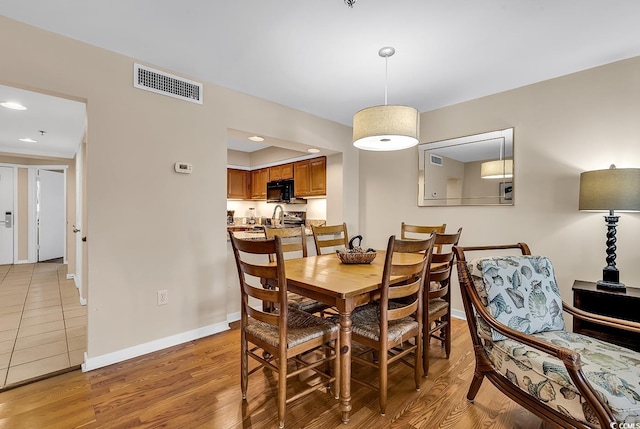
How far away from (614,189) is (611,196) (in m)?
0.05

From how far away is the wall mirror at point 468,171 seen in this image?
9.89 feet

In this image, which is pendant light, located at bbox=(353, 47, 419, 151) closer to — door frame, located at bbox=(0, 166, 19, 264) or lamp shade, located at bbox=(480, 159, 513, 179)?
lamp shade, located at bbox=(480, 159, 513, 179)

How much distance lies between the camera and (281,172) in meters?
5.27

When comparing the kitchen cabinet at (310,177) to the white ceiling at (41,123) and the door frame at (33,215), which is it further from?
the door frame at (33,215)

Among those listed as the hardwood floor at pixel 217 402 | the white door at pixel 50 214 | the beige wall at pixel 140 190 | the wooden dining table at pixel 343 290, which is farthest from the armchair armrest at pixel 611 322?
the white door at pixel 50 214

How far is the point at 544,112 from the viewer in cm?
277

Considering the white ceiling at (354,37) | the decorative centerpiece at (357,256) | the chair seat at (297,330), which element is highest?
the white ceiling at (354,37)

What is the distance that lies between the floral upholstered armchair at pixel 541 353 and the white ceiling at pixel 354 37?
1557 millimetres

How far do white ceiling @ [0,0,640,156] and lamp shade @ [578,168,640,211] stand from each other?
3.26 ft

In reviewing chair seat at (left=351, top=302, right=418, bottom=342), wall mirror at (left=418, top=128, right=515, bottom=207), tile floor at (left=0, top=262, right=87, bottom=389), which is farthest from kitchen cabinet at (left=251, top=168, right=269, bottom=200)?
chair seat at (left=351, top=302, right=418, bottom=342)

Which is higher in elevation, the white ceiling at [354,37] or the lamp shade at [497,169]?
the white ceiling at [354,37]

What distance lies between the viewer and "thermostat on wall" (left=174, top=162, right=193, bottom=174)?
102 inches

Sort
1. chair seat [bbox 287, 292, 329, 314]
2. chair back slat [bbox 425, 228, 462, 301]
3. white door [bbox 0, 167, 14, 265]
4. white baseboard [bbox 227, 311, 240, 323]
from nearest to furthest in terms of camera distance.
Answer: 1. chair back slat [bbox 425, 228, 462, 301]
2. chair seat [bbox 287, 292, 329, 314]
3. white baseboard [bbox 227, 311, 240, 323]
4. white door [bbox 0, 167, 14, 265]

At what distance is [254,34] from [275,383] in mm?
2471
